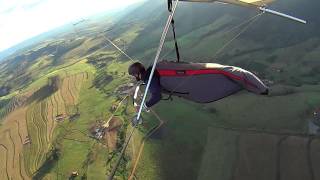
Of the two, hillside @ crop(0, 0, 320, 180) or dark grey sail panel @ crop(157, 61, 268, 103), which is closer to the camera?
dark grey sail panel @ crop(157, 61, 268, 103)

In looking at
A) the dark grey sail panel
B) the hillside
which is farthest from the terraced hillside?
the dark grey sail panel

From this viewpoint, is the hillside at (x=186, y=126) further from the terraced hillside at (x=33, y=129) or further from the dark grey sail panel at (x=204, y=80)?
the dark grey sail panel at (x=204, y=80)

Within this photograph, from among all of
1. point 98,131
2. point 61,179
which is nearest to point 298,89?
point 98,131

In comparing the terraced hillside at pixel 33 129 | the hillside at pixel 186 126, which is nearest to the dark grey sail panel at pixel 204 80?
the hillside at pixel 186 126

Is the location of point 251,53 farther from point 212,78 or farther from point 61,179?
point 212,78

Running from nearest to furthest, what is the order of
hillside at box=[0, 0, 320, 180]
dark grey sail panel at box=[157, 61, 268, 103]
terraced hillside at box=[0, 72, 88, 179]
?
dark grey sail panel at box=[157, 61, 268, 103]
hillside at box=[0, 0, 320, 180]
terraced hillside at box=[0, 72, 88, 179]

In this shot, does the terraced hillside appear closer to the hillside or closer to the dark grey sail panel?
the hillside

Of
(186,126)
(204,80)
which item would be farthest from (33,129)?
(204,80)

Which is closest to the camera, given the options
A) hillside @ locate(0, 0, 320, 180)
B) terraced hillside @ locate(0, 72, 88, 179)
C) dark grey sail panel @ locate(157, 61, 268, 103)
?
dark grey sail panel @ locate(157, 61, 268, 103)

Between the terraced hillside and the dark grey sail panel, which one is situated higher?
the dark grey sail panel

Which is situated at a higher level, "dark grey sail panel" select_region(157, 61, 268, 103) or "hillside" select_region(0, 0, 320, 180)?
"dark grey sail panel" select_region(157, 61, 268, 103)
